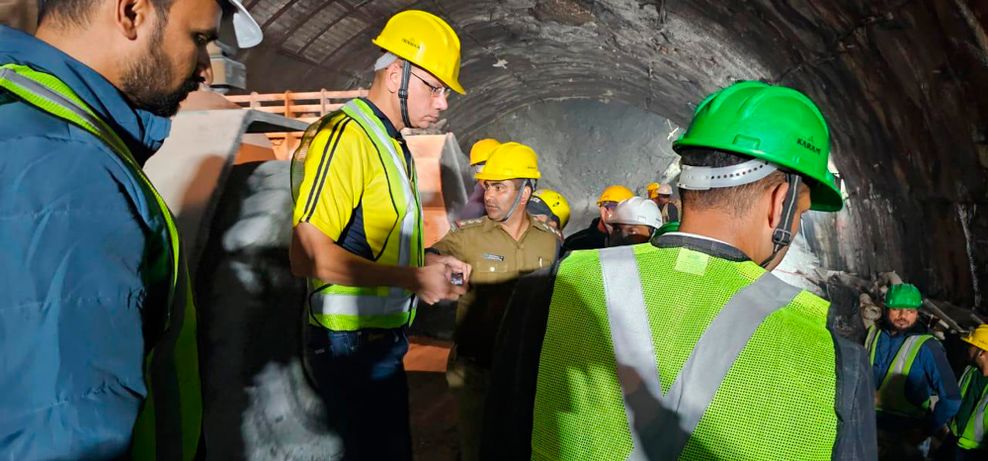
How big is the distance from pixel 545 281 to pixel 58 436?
94cm

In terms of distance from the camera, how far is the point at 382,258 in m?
2.31

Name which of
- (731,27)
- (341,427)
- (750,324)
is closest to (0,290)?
(750,324)

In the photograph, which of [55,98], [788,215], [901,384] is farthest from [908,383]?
[55,98]

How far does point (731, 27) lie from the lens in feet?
20.6

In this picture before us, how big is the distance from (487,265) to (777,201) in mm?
2124

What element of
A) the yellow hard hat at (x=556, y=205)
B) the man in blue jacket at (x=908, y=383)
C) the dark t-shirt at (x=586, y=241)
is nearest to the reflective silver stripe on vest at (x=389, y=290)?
the dark t-shirt at (x=586, y=241)

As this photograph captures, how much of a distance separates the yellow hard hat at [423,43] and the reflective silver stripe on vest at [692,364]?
1586mm

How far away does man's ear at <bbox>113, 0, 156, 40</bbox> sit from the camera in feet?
3.67

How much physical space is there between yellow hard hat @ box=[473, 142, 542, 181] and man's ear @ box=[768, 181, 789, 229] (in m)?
2.41

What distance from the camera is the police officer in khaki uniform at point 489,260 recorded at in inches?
125

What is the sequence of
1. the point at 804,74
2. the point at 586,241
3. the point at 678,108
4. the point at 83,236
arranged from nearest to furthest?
the point at 83,236
the point at 586,241
the point at 804,74
the point at 678,108

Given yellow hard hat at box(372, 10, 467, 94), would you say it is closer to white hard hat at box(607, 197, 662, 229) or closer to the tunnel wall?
white hard hat at box(607, 197, 662, 229)

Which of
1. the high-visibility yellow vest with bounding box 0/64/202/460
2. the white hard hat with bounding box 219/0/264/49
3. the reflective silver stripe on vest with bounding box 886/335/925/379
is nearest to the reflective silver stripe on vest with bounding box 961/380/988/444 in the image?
the reflective silver stripe on vest with bounding box 886/335/925/379

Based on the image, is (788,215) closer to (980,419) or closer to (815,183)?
(815,183)
